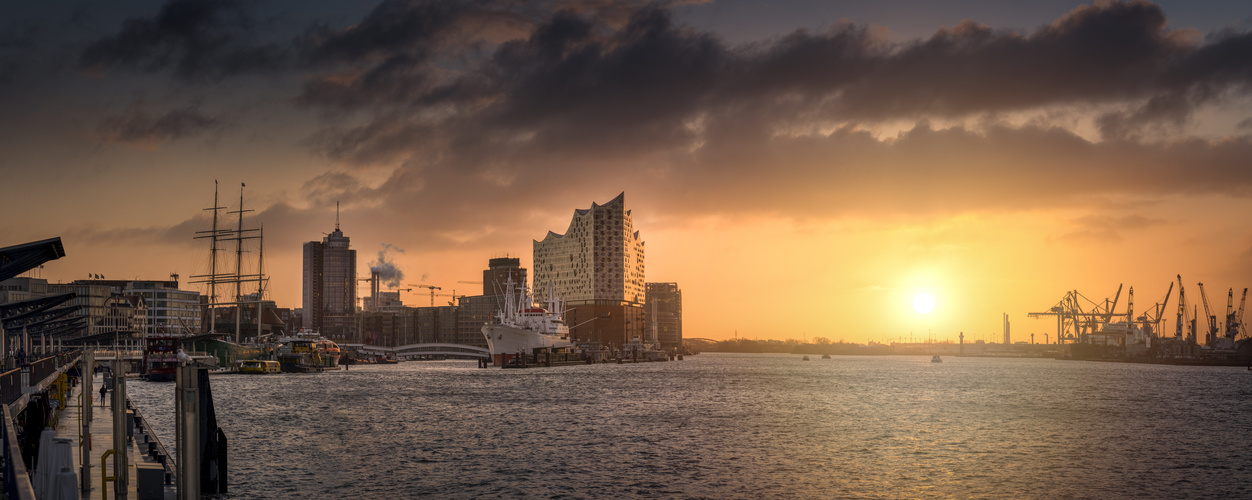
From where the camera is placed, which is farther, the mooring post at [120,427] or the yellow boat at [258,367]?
the yellow boat at [258,367]

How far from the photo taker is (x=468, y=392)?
327 ft

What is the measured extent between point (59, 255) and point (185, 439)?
1710 centimetres

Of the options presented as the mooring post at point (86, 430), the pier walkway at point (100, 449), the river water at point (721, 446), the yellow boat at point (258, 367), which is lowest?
the yellow boat at point (258, 367)

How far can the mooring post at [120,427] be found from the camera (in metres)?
23.5

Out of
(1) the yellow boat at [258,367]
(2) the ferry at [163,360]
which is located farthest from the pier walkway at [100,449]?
(1) the yellow boat at [258,367]

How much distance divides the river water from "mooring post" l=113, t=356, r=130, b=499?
804 cm

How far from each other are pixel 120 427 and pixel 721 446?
1282 inches

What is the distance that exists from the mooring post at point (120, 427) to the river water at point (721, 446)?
8043 mm

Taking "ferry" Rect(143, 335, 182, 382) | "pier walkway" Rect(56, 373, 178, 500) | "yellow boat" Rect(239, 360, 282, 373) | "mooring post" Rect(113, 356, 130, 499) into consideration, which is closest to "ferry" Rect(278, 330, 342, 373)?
"yellow boat" Rect(239, 360, 282, 373)

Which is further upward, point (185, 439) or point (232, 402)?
point (185, 439)

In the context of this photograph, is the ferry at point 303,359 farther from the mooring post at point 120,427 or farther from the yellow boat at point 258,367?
the mooring post at point 120,427

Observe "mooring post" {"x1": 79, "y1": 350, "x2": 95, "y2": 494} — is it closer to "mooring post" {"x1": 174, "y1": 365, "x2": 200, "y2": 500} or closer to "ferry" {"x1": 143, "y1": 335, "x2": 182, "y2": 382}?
"mooring post" {"x1": 174, "y1": 365, "x2": 200, "y2": 500}

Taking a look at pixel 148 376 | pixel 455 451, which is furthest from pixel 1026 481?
pixel 148 376

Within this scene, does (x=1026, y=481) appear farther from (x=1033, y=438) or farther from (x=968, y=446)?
(x=1033, y=438)
